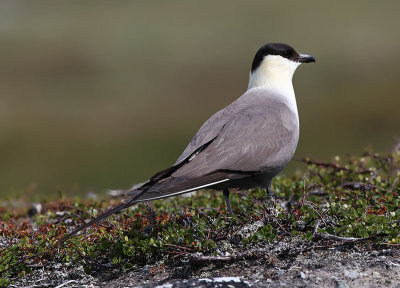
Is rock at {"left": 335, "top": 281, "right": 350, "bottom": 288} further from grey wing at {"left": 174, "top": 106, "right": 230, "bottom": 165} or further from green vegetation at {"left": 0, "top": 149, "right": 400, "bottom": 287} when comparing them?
grey wing at {"left": 174, "top": 106, "right": 230, "bottom": 165}

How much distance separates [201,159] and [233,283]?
1547 millimetres

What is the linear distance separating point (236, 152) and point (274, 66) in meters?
→ 1.90

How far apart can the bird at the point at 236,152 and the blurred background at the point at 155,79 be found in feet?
25.1

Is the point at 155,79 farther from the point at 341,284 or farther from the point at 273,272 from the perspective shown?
the point at 341,284

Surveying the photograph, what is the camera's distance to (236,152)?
6.01m

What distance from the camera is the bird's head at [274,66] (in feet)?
24.6

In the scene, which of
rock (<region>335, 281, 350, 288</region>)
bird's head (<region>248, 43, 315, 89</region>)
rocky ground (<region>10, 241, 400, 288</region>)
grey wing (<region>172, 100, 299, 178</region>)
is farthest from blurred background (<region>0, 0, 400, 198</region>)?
rock (<region>335, 281, 350, 288</region>)

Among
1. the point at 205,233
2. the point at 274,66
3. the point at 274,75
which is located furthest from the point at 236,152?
the point at 274,66

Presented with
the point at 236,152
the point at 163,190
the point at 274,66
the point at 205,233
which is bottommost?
the point at 205,233

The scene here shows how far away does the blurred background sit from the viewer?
1967cm

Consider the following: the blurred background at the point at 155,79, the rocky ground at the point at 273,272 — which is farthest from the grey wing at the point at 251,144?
the blurred background at the point at 155,79

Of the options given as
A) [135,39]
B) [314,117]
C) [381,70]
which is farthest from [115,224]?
[135,39]

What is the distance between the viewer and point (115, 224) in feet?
19.6

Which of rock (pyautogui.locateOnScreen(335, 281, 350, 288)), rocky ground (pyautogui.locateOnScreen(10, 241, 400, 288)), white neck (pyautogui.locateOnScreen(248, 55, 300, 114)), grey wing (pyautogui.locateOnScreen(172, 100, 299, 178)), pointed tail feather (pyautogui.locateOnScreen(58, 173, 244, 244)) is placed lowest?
rock (pyautogui.locateOnScreen(335, 281, 350, 288))
